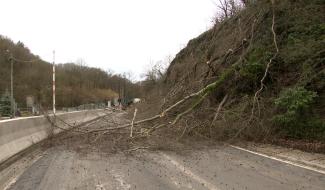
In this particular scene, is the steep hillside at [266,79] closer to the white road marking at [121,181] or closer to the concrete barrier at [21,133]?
the concrete barrier at [21,133]

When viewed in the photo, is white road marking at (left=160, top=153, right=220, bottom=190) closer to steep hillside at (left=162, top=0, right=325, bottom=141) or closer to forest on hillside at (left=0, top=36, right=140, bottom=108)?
steep hillside at (left=162, top=0, right=325, bottom=141)

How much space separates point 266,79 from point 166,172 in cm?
953

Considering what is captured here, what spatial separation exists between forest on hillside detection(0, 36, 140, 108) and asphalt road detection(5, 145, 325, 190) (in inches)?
2142

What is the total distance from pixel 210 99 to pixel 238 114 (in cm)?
373

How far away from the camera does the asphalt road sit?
8359 mm

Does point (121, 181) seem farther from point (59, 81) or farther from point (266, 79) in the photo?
point (59, 81)

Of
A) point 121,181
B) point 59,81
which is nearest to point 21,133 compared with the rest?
point 121,181

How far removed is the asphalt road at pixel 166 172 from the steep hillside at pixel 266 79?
240 centimetres

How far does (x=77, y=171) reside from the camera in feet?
33.6

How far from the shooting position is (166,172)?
990 centimetres

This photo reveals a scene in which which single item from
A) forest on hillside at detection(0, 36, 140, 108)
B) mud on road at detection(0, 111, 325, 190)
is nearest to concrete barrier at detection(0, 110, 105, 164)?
mud on road at detection(0, 111, 325, 190)

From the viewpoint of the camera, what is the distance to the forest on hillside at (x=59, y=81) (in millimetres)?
87600

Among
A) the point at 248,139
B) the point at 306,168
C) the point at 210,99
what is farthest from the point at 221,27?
the point at 306,168

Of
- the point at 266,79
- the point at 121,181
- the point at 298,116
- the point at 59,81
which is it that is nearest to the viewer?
the point at 121,181
